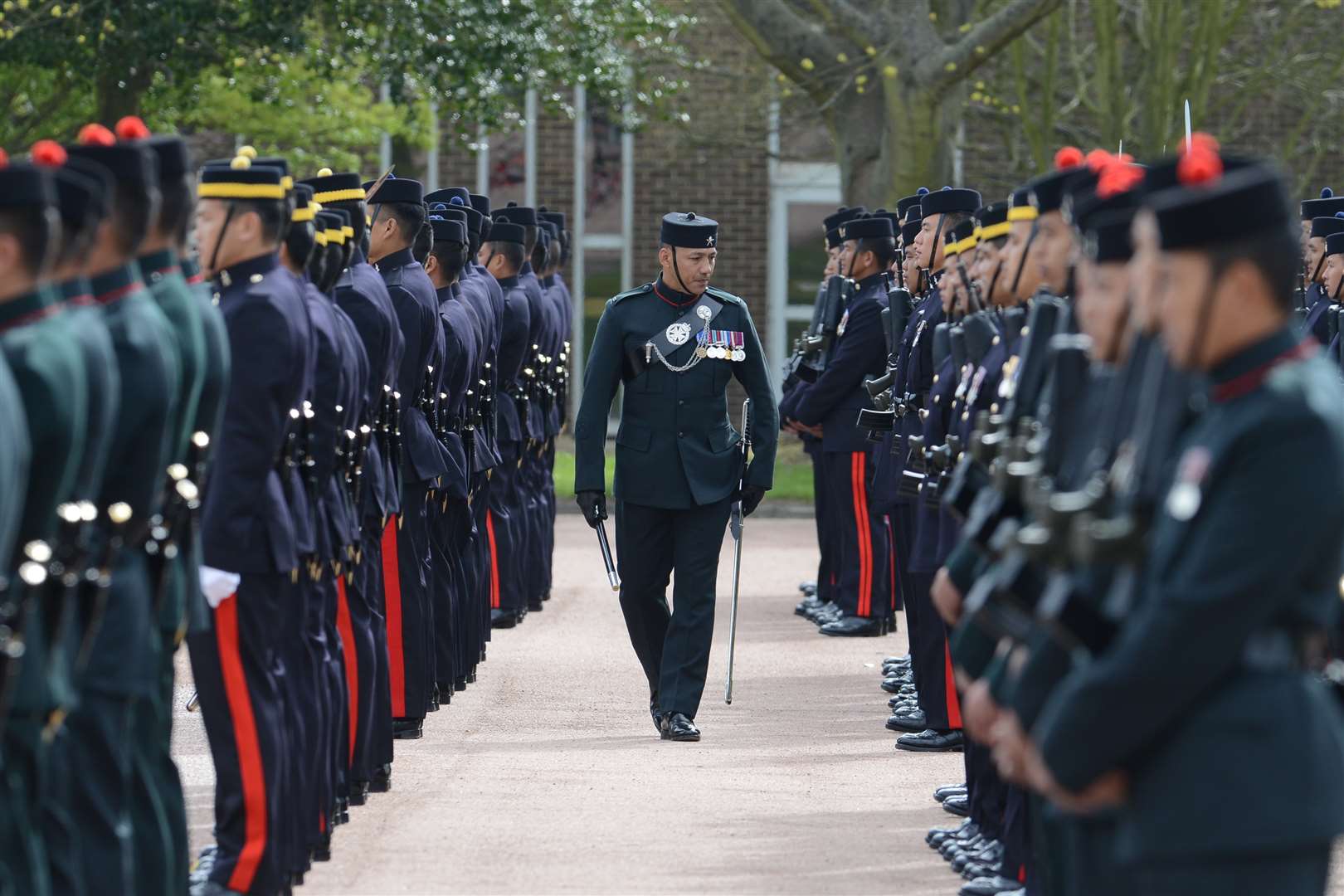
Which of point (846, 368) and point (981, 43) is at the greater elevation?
point (981, 43)

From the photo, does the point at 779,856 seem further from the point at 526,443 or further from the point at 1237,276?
the point at 526,443

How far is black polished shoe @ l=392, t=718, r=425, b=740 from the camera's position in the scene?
9375 mm

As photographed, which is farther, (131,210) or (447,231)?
(447,231)

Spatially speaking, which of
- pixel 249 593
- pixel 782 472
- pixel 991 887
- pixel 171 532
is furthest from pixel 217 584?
pixel 782 472

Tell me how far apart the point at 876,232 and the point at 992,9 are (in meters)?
10.4

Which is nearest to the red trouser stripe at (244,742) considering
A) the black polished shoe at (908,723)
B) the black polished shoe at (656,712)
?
the black polished shoe at (656,712)

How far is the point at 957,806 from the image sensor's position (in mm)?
8016

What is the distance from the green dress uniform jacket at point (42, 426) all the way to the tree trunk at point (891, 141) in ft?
47.1

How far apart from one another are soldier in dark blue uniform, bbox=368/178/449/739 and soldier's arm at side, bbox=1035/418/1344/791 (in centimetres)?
555

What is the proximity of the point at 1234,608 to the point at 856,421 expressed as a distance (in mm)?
9037

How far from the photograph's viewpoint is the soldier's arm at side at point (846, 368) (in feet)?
40.5

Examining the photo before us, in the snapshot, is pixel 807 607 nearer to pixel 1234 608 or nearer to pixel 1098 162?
pixel 1098 162

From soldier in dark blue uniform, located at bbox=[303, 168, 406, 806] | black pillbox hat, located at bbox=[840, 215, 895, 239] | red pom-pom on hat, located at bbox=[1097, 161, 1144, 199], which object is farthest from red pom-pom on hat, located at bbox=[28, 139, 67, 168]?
black pillbox hat, located at bbox=[840, 215, 895, 239]

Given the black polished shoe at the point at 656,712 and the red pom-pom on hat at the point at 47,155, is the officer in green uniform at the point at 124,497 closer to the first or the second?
the red pom-pom on hat at the point at 47,155
